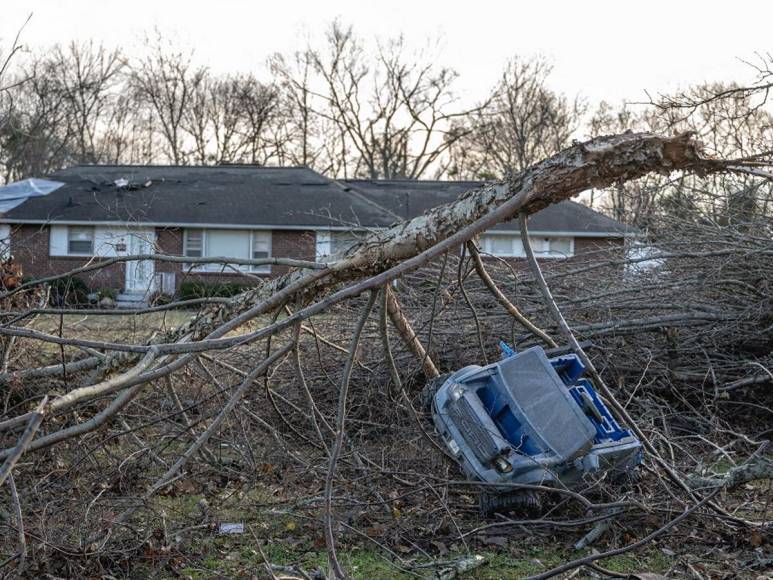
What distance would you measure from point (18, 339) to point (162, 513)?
2849mm

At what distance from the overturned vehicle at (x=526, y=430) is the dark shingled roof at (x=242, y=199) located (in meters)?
19.0

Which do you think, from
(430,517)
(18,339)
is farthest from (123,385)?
(18,339)

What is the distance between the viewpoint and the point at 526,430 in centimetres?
517

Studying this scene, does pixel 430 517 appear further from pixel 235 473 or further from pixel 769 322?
pixel 769 322

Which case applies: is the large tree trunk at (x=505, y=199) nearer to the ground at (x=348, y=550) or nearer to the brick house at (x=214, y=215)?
the ground at (x=348, y=550)

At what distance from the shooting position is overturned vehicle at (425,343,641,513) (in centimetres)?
508

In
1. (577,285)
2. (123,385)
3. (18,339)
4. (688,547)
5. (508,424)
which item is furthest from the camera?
(577,285)

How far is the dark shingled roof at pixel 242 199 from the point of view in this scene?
25.7m

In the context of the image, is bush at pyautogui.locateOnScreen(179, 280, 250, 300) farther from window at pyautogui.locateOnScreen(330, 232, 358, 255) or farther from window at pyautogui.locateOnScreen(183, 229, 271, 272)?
window at pyautogui.locateOnScreen(183, 229, 271, 272)

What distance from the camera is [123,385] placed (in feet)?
11.3

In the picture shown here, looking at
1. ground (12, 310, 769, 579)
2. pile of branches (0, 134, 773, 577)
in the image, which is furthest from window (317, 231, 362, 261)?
ground (12, 310, 769, 579)

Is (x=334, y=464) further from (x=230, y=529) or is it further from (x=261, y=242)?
(x=261, y=242)

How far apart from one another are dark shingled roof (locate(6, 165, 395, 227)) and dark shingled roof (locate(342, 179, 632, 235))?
1648mm

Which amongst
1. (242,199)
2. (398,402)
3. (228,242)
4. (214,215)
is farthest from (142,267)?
(242,199)
